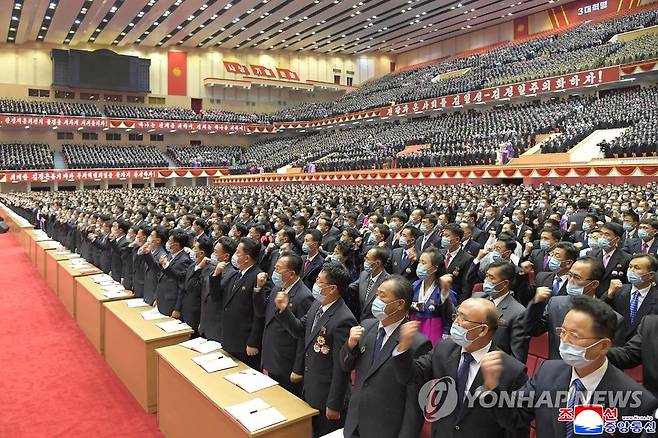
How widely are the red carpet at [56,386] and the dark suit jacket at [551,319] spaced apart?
296cm

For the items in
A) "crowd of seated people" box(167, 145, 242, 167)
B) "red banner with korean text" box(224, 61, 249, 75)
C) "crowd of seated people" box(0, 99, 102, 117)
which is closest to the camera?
"crowd of seated people" box(0, 99, 102, 117)

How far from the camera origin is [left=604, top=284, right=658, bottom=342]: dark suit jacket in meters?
3.42

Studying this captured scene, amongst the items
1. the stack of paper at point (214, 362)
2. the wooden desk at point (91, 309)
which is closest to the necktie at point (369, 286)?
the stack of paper at point (214, 362)

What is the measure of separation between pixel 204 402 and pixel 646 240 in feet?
16.5

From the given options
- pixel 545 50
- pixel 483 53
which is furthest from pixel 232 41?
pixel 545 50

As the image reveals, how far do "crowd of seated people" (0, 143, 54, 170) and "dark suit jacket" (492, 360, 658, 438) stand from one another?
30.6 m

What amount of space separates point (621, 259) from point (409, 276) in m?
1.95

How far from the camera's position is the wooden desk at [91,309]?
19.2 ft

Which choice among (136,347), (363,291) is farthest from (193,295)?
(363,291)

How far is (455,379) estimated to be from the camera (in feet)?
8.27

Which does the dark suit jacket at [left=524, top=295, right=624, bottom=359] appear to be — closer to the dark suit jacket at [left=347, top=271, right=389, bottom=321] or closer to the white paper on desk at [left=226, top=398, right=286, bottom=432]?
the dark suit jacket at [left=347, top=271, right=389, bottom=321]

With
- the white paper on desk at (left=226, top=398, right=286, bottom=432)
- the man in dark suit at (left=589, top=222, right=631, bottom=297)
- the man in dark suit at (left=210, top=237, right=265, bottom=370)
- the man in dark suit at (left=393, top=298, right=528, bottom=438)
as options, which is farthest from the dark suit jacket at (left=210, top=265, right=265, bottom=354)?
the man in dark suit at (left=589, top=222, right=631, bottom=297)

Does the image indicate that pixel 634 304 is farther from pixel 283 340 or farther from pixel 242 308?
pixel 242 308

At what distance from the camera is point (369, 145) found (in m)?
29.0
